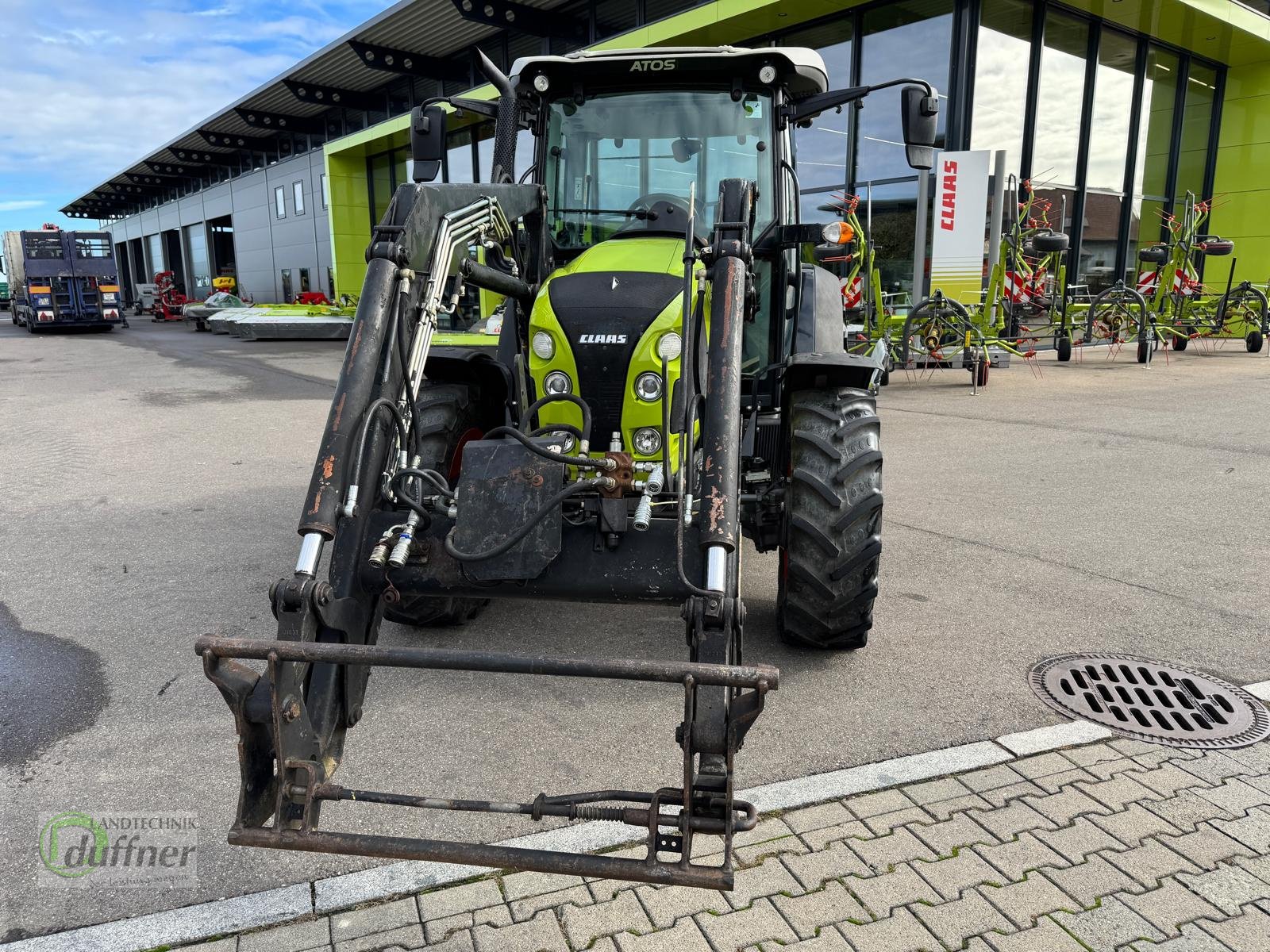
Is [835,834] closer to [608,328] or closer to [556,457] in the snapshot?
[556,457]

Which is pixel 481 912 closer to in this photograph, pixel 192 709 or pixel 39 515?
pixel 192 709

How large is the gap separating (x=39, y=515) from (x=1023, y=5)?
52.7ft

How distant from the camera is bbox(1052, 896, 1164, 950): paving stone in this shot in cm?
230

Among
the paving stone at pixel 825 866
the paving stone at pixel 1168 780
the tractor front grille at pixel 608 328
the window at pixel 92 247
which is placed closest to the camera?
the paving stone at pixel 825 866

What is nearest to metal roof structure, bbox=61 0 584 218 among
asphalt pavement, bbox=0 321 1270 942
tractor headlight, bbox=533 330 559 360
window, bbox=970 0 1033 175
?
window, bbox=970 0 1033 175

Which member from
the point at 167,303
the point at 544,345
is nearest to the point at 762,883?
the point at 544,345

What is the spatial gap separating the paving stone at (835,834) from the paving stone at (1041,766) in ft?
2.31

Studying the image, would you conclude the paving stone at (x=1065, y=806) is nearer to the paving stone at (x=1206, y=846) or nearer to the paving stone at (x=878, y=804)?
the paving stone at (x=1206, y=846)

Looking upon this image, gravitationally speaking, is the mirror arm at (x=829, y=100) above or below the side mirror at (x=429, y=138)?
above

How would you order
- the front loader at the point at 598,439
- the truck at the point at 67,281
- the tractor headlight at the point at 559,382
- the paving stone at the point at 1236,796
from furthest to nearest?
the truck at the point at 67,281, the tractor headlight at the point at 559,382, the paving stone at the point at 1236,796, the front loader at the point at 598,439

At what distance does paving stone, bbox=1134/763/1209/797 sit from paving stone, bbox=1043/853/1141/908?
0.54 metres

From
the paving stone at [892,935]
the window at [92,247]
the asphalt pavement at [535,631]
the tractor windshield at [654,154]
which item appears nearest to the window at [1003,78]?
the asphalt pavement at [535,631]

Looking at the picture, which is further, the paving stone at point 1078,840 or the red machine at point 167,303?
the red machine at point 167,303

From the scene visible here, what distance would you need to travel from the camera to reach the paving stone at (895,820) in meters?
2.77
